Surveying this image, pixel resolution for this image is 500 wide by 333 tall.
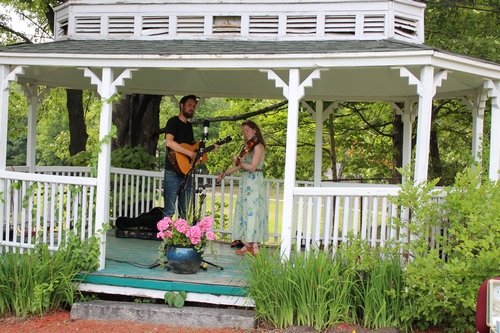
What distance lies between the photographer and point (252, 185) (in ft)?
23.9

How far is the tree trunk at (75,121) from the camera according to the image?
547 inches

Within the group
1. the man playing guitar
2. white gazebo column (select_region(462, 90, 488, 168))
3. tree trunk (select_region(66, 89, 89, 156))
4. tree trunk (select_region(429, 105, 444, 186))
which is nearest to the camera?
the man playing guitar

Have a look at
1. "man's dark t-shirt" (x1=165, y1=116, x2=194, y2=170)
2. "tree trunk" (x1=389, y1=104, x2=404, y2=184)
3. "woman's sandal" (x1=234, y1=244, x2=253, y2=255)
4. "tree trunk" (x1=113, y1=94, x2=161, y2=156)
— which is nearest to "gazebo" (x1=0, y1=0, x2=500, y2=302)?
"man's dark t-shirt" (x1=165, y1=116, x2=194, y2=170)

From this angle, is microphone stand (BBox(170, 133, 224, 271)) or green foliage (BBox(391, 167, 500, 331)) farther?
microphone stand (BBox(170, 133, 224, 271))

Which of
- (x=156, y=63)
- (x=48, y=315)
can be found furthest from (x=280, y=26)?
(x=48, y=315)

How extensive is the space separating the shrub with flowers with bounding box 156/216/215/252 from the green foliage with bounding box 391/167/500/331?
212cm

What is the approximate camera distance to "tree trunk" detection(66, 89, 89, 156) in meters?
13.9

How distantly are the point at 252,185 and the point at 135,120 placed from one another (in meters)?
6.27

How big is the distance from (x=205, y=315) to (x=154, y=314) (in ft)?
1.89

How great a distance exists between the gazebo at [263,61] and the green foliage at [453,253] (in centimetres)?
49

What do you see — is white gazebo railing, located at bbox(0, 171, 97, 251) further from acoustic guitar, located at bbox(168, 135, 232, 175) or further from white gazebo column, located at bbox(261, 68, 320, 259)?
white gazebo column, located at bbox(261, 68, 320, 259)

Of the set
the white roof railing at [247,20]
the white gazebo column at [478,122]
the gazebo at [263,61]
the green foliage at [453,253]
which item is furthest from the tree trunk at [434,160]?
the green foliage at [453,253]

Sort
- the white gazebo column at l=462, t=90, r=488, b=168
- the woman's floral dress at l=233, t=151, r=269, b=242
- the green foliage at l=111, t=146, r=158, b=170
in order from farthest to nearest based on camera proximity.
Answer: the green foliage at l=111, t=146, r=158, b=170 → the white gazebo column at l=462, t=90, r=488, b=168 → the woman's floral dress at l=233, t=151, r=269, b=242

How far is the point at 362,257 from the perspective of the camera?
5980 millimetres
